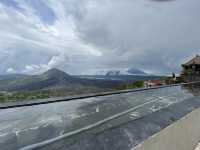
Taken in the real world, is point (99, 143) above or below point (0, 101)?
below

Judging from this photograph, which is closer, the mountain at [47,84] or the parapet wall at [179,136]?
the parapet wall at [179,136]

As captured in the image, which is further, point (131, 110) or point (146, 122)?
point (131, 110)

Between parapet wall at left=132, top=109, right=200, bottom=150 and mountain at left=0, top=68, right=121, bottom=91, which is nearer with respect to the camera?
parapet wall at left=132, top=109, right=200, bottom=150

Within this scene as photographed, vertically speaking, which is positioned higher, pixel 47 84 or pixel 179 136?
pixel 47 84

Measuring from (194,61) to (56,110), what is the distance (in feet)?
93.0

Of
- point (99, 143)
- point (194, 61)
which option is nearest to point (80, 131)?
point (99, 143)

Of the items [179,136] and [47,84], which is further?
[47,84]

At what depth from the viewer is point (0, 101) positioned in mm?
3193

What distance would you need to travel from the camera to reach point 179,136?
3492 mm

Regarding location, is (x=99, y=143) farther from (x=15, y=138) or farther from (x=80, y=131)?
(x=15, y=138)

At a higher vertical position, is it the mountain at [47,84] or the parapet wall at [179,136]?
the mountain at [47,84]

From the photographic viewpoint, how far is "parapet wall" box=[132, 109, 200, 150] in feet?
8.08

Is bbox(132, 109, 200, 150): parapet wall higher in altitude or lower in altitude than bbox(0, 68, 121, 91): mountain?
lower

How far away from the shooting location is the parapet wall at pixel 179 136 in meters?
2.46
